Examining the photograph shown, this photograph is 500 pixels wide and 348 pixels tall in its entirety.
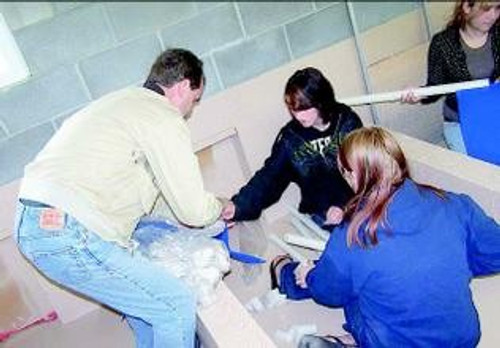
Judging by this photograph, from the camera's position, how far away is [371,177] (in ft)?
4.50

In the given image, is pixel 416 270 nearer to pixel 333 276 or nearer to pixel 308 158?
pixel 333 276

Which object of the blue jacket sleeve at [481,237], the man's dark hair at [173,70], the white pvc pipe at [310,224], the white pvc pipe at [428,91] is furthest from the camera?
the white pvc pipe at [310,224]

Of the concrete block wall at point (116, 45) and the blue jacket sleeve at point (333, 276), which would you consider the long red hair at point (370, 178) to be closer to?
the blue jacket sleeve at point (333, 276)

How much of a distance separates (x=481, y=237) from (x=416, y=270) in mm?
270

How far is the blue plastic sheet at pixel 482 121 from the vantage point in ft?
6.71

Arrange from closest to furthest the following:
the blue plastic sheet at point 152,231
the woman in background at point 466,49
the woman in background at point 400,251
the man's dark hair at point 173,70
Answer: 1. the woman in background at point 400,251
2. the man's dark hair at point 173,70
3. the blue plastic sheet at point 152,231
4. the woman in background at point 466,49

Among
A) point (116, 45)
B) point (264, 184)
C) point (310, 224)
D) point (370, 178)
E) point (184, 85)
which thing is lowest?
point (310, 224)

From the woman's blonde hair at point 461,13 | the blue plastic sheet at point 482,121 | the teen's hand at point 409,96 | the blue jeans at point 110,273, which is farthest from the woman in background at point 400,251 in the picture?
the woman's blonde hair at point 461,13

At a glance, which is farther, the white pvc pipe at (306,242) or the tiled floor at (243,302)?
the white pvc pipe at (306,242)

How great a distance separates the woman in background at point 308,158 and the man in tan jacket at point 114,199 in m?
0.60

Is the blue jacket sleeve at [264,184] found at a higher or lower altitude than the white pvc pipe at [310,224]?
higher

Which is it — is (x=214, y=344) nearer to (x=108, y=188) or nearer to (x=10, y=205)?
(x=108, y=188)

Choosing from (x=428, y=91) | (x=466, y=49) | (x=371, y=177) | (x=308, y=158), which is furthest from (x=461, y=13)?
(x=371, y=177)

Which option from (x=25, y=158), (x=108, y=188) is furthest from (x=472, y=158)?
(x=25, y=158)
